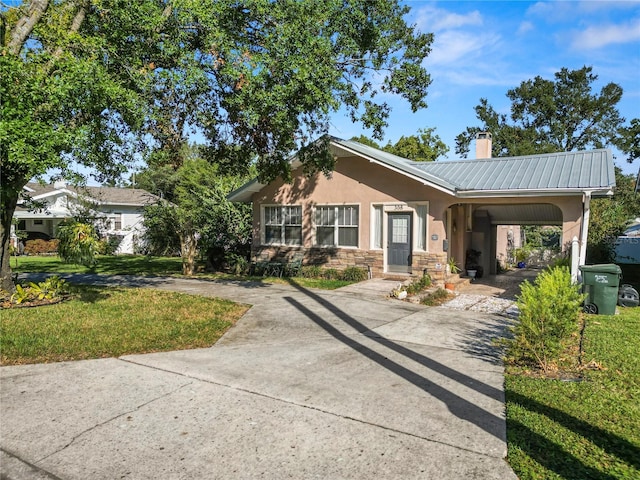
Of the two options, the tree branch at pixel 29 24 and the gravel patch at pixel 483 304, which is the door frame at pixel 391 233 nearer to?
the gravel patch at pixel 483 304

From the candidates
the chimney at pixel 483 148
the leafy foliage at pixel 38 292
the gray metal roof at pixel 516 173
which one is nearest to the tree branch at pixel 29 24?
the leafy foliage at pixel 38 292

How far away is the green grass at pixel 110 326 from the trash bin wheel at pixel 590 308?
7.60 metres

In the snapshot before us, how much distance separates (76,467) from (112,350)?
3.38 meters

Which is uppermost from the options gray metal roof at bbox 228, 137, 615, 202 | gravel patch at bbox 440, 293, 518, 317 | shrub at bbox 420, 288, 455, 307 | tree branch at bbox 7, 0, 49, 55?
tree branch at bbox 7, 0, 49, 55

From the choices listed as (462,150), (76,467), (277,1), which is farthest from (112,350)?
(462,150)

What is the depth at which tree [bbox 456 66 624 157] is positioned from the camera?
136 ft

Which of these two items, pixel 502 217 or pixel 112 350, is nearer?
pixel 112 350

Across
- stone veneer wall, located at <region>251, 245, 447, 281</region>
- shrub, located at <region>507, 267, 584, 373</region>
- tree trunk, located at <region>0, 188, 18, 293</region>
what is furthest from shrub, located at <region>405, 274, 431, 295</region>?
tree trunk, located at <region>0, 188, 18, 293</region>

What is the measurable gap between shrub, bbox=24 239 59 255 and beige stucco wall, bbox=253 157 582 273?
17946 millimetres

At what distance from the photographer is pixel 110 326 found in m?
8.04

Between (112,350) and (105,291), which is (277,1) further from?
(105,291)

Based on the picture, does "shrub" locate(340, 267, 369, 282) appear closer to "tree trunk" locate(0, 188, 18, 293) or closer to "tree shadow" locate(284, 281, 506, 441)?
"tree shadow" locate(284, 281, 506, 441)

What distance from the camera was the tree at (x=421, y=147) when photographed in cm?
3247

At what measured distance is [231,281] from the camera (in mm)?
14711
